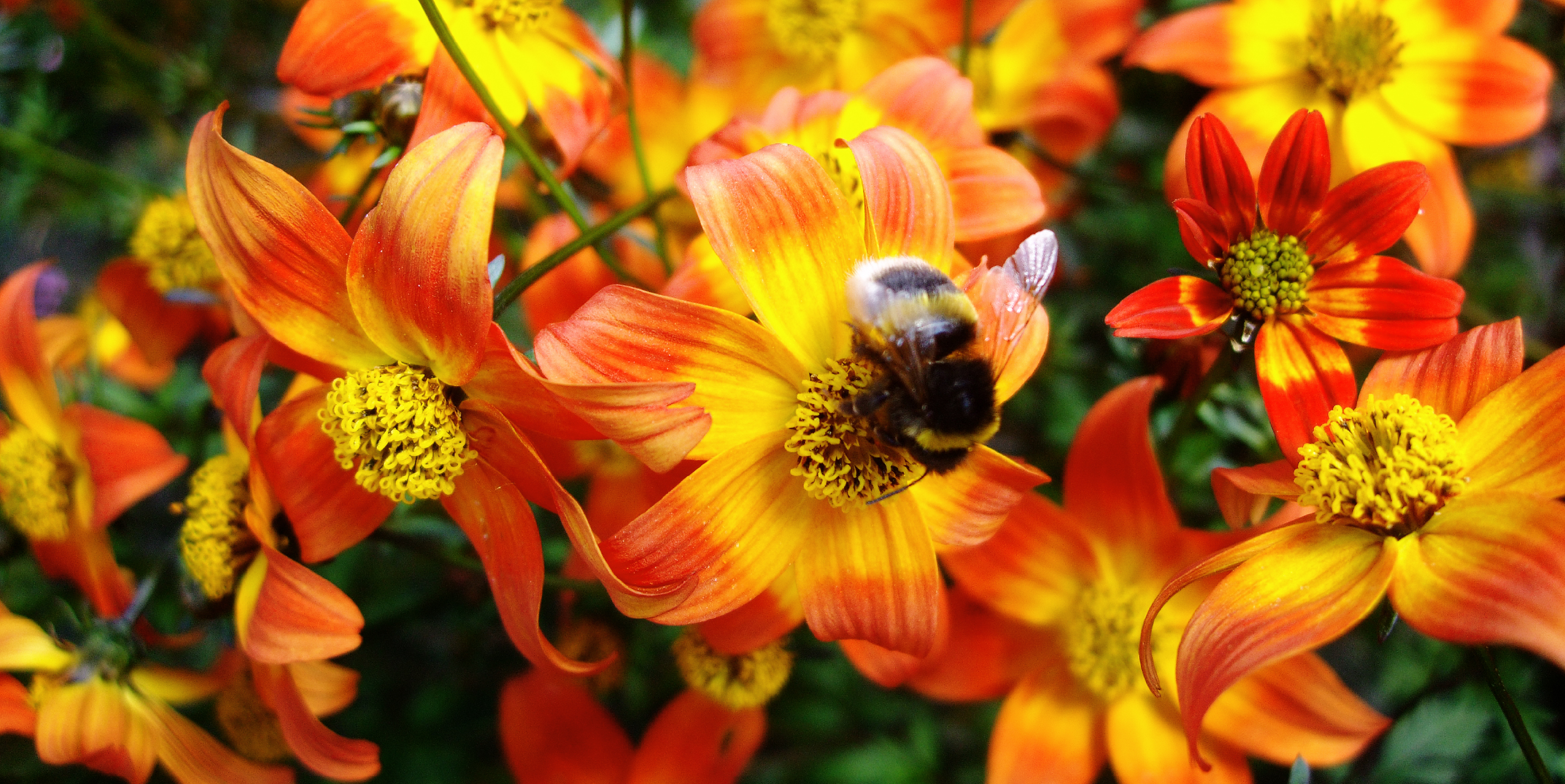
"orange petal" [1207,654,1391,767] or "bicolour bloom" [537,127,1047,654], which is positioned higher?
"bicolour bloom" [537,127,1047,654]

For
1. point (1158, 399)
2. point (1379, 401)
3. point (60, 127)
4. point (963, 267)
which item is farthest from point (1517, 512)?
point (60, 127)

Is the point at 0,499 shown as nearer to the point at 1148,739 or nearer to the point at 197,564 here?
the point at 197,564

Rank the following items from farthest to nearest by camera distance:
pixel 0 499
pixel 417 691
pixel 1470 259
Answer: pixel 1470 259
pixel 417 691
pixel 0 499

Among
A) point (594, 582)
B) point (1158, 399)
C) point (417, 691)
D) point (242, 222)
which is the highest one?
point (242, 222)

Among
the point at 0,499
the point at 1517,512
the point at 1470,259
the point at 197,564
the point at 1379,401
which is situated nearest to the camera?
the point at 1517,512

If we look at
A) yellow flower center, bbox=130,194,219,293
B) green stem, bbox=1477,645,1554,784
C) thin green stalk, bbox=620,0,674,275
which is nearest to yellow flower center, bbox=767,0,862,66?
thin green stalk, bbox=620,0,674,275

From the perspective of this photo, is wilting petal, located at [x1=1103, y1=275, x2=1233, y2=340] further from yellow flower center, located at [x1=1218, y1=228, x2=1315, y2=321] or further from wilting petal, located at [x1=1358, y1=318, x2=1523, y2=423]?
wilting petal, located at [x1=1358, y1=318, x2=1523, y2=423]
